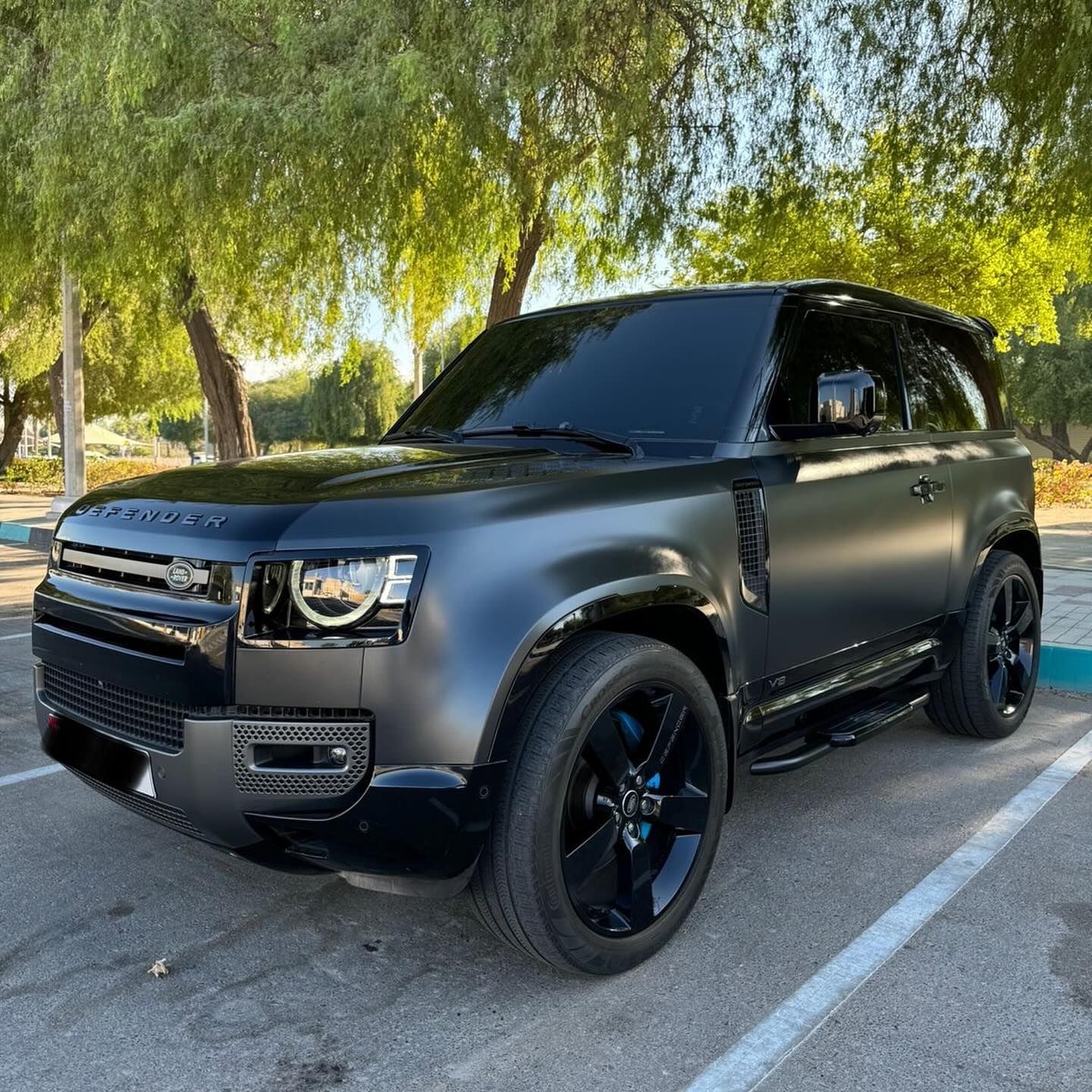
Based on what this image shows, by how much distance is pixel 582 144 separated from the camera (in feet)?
33.8

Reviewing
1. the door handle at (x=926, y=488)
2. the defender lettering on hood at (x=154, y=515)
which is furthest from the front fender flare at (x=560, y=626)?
the door handle at (x=926, y=488)

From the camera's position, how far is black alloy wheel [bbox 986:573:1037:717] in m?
5.09

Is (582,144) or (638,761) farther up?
(582,144)

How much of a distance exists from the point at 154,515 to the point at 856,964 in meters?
2.25

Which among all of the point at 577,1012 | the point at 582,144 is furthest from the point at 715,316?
the point at 582,144

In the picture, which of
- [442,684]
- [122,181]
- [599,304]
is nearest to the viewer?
[442,684]

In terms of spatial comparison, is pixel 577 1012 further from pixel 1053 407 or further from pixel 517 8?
pixel 1053 407

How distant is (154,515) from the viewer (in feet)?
9.21

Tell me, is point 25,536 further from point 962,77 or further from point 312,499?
point 312,499

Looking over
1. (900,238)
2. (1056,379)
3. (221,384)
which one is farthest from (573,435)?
(1056,379)

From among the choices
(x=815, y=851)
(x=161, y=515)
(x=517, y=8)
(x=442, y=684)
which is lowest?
(x=815, y=851)

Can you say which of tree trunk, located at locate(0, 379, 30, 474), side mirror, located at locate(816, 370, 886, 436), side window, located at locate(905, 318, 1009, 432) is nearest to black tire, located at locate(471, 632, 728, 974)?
side mirror, located at locate(816, 370, 886, 436)

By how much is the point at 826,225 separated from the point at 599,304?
9110 millimetres

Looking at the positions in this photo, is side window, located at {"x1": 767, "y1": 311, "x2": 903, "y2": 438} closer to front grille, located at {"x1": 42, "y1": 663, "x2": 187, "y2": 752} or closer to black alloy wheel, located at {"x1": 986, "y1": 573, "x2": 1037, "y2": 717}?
black alloy wheel, located at {"x1": 986, "y1": 573, "x2": 1037, "y2": 717}
